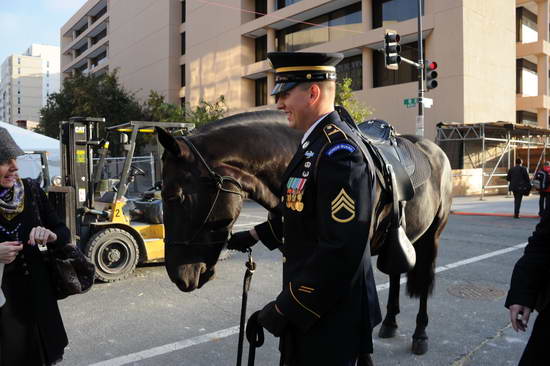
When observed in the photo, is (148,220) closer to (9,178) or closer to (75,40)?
(9,178)

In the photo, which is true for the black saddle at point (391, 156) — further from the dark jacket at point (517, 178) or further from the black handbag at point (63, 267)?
the dark jacket at point (517, 178)

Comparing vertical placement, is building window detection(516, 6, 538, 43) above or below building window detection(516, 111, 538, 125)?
above

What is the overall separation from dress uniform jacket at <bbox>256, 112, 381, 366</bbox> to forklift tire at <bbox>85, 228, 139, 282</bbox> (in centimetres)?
573

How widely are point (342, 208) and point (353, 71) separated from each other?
1075 inches

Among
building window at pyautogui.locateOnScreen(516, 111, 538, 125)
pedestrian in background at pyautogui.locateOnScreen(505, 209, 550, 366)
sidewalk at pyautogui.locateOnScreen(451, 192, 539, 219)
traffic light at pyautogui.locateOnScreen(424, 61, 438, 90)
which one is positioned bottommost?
sidewalk at pyautogui.locateOnScreen(451, 192, 539, 219)

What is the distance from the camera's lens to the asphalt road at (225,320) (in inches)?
151

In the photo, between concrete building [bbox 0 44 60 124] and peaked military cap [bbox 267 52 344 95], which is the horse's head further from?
concrete building [bbox 0 44 60 124]

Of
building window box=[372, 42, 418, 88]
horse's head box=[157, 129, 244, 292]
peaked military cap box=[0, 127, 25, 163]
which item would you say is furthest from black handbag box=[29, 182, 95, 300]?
building window box=[372, 42, 418, 88]

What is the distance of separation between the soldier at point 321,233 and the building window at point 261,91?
31.2 meters

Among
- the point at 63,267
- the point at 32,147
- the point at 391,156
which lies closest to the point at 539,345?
the point at 391,156

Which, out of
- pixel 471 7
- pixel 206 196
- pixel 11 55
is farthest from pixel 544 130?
pixel 11 55

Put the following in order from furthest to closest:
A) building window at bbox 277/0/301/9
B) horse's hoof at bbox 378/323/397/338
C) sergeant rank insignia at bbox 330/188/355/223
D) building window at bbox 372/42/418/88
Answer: building window at bbox 277/0/301/9 < building window at bbox 372/42/418/88 < horse's hoof at bbox 378/323/397/338 < sergeant rank insignia at bbox 330/188/355/223

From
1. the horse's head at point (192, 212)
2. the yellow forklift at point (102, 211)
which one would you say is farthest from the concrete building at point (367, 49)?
the horse's head at point (192, 212)

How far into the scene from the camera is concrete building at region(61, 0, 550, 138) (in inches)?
888
